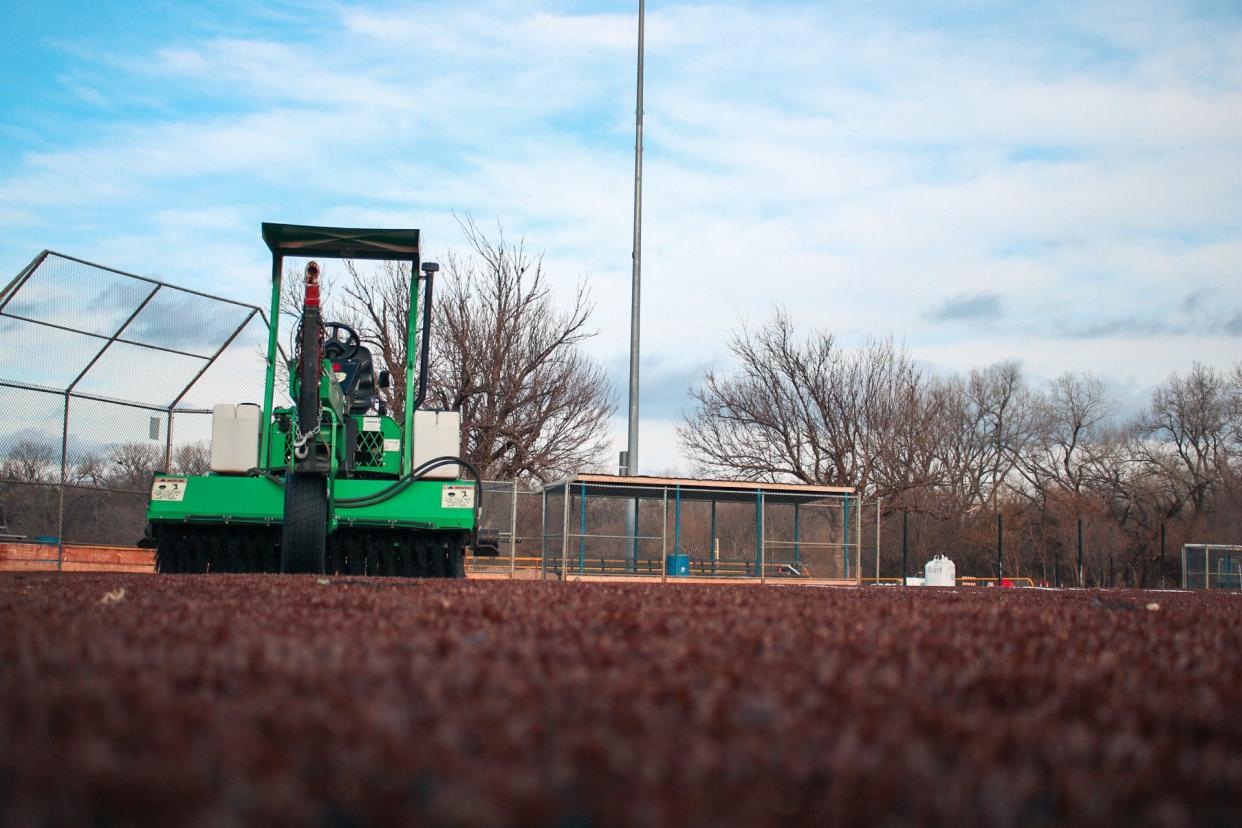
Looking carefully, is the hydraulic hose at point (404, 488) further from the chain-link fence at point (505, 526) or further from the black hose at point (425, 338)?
the chain-link fence at point (505, 526)

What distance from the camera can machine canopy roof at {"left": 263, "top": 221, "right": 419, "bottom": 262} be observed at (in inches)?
488

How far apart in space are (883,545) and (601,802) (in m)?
39.4

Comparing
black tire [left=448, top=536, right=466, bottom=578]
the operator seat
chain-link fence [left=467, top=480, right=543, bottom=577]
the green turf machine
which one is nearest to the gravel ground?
the green turf machine

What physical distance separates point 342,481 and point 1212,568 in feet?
111

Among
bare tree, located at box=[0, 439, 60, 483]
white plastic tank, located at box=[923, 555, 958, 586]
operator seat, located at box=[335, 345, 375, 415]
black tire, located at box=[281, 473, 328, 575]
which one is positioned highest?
operator seat, located at box=[335, 345, 375, 415]

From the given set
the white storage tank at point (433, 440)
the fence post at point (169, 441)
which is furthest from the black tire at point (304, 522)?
the fence post at point (169, 441)

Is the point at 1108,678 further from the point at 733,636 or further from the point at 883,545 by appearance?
the point at 883,545

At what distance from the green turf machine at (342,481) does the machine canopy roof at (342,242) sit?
1cm

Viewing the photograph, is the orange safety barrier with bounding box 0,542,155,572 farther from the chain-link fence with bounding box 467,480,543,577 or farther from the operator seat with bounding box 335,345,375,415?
the chain-link fence with bounding box 467,480,543,577

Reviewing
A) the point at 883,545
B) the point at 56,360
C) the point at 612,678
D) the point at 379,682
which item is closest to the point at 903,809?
the point at 612,678

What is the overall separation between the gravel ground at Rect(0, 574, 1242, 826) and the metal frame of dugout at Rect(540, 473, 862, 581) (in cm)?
1474

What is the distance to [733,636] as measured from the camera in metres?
3.76

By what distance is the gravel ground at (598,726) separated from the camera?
1.60 metres

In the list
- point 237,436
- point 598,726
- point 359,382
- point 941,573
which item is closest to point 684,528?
point 941,573
